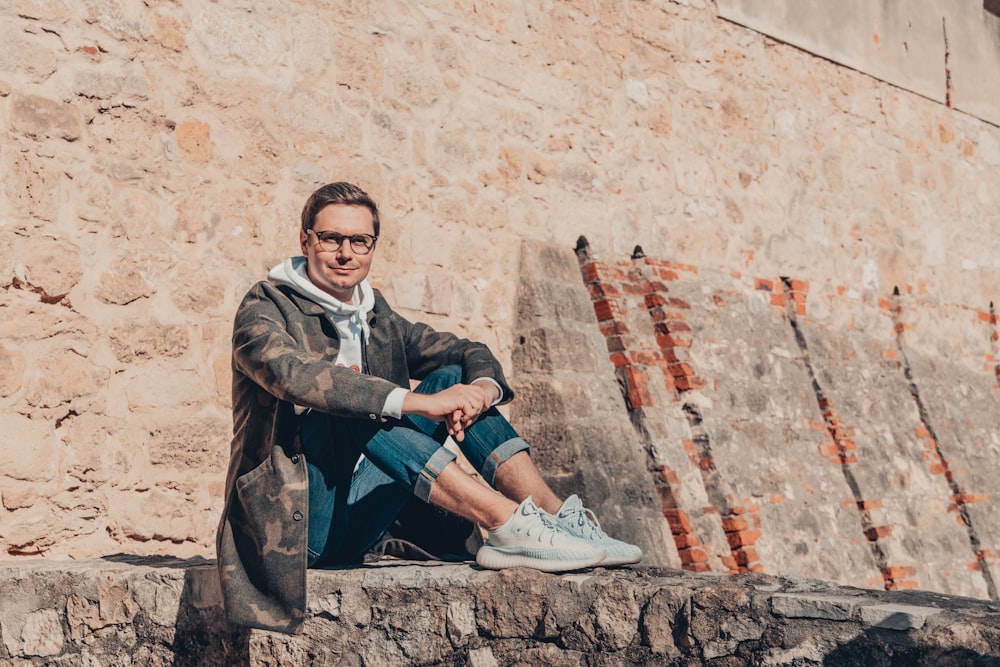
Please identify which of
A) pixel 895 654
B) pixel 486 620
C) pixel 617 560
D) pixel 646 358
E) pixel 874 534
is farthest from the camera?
pixel 874 534

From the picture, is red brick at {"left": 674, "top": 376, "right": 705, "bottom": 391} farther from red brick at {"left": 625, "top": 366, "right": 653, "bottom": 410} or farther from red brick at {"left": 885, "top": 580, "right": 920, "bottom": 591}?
red brick at {"left": 885, "top": 580, "right": 920, "bottom": 591}

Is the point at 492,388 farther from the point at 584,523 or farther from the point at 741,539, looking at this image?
the point at 741,539

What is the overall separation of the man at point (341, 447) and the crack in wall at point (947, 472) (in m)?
4.45

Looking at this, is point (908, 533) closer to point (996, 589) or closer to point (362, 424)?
point (996, 589)

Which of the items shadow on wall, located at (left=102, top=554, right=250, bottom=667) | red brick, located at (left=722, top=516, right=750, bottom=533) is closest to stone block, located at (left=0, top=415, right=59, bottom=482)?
shadow on wall, located at (left=102, top=554, right=250, bottom=667)

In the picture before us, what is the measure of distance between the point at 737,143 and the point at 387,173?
2341 millimetres

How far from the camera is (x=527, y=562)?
9.41 ft

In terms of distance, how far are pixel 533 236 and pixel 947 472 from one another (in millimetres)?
3033

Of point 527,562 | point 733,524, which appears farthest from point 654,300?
point 527,562

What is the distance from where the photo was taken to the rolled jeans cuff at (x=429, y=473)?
295cm

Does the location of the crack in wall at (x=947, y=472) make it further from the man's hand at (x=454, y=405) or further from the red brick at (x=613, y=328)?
the man's hand at (x=454, y=405)

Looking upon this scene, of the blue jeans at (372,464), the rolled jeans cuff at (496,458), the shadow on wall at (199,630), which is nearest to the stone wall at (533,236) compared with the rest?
the shadow on wall at (199,630)

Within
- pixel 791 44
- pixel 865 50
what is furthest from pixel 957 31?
pixel 791 44

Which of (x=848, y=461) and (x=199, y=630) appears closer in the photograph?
(x=199, y=630)
